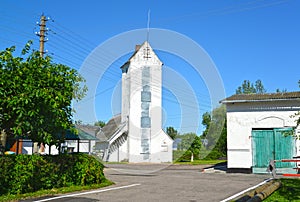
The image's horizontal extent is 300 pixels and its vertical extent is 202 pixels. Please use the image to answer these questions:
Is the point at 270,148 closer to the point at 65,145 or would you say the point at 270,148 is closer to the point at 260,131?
the point at 260,131

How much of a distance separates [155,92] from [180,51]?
49.0 ft

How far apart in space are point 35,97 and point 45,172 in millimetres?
2731

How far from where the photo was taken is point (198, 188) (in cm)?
1288

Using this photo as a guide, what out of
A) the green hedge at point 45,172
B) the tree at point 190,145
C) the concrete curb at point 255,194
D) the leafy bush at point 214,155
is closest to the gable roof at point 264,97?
the concrete curb at point 255,194

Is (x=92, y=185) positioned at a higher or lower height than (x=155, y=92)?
lower

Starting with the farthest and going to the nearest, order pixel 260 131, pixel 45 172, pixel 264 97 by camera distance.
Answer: pixel 264 97
pixel 260 131
pixel 45 172

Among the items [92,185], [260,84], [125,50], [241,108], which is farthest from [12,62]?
[260,84]

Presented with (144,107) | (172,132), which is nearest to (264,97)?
(144,107)

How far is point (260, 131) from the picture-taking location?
2011 centimetres

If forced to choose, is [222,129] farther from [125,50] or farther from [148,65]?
[125,50]

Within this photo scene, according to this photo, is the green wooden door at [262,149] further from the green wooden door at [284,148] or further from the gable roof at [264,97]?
the gable roof at [264,97]

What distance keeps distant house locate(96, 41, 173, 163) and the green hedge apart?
69.9 feet

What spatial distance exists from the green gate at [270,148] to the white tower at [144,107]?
15.3 m

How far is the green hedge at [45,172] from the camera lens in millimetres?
10602
